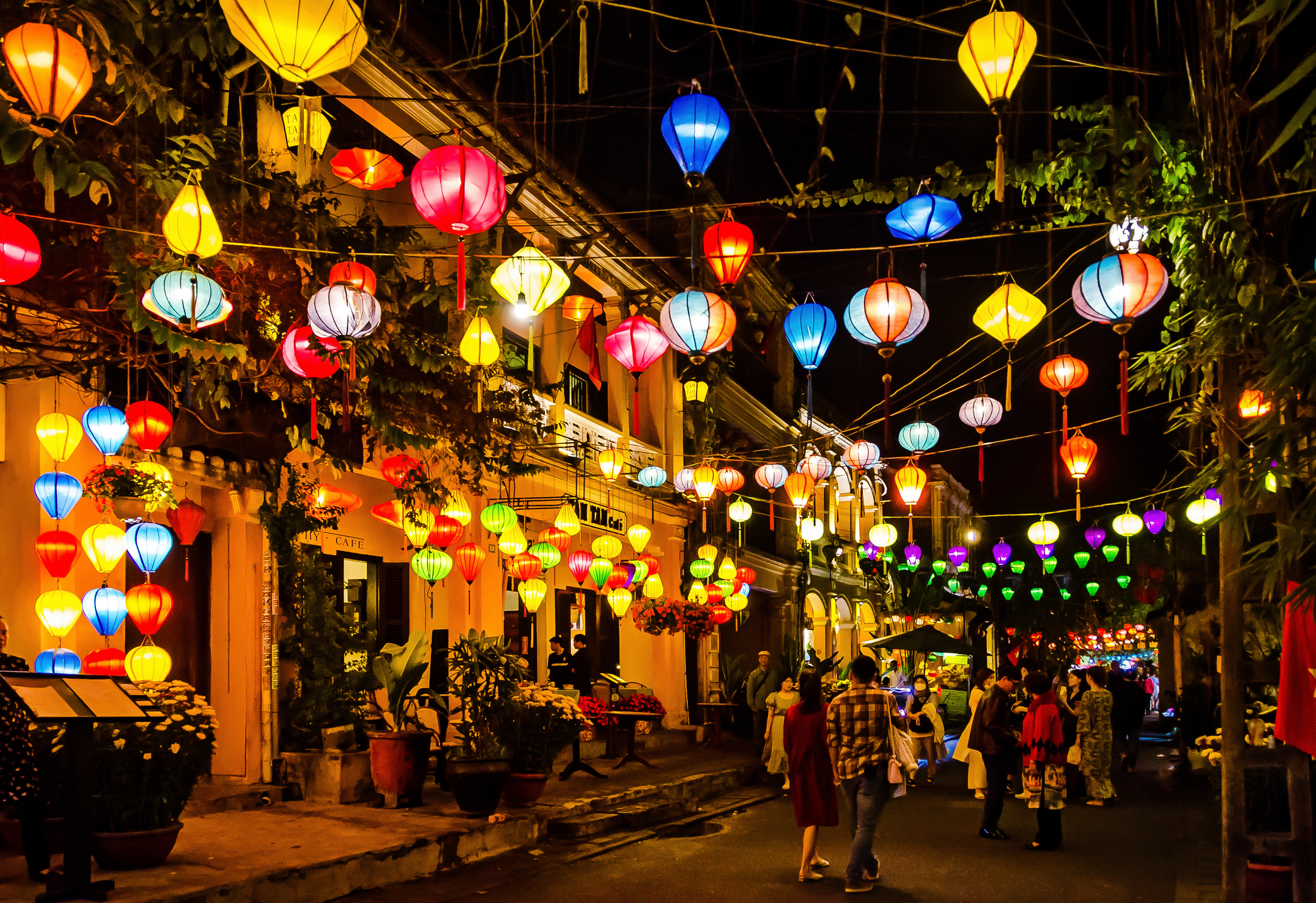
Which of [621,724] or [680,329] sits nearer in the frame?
[680,329]

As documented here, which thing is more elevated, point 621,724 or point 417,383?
point 417,383

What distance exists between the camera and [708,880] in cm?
952

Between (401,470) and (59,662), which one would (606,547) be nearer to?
(401,470)

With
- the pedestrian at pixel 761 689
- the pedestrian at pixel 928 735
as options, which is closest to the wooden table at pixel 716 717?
the pedestrian at pixel 761 689

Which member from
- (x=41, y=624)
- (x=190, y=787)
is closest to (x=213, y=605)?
(x=41, y=624)

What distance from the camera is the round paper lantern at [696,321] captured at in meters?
9.66

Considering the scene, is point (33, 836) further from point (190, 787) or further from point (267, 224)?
point (267, 224)

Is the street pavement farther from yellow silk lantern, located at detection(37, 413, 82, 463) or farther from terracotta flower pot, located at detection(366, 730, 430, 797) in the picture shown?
yellow silk lantern, located at detection(37, 413, 82, 463)

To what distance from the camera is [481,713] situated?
1224 cm

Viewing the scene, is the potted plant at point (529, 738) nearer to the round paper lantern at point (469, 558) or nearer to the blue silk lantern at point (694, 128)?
the round paper lantern at point (469, 558)

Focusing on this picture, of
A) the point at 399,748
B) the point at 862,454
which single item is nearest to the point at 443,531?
the point at 399,748

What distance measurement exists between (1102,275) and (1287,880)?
14.1ft

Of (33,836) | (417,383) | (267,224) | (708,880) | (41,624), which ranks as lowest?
(708,880)

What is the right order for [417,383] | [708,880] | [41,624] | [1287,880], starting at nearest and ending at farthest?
[1287,880] → [708,880] → [41,624] → [417,383]
